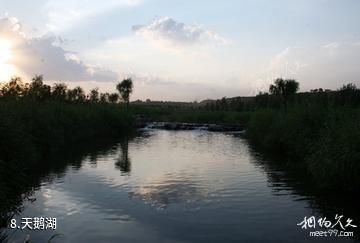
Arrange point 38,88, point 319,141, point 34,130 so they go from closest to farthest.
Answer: point 319,141
point 34,130
point 38,88

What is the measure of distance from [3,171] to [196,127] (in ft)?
214

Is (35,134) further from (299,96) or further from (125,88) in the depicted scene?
(125,88)

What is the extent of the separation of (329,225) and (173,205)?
607cm

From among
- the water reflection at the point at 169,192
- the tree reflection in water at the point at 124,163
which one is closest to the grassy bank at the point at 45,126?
the tree reflection in water at the point at 124,163

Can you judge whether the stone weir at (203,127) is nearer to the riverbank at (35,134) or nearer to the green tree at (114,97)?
the riverbank at (35,134)

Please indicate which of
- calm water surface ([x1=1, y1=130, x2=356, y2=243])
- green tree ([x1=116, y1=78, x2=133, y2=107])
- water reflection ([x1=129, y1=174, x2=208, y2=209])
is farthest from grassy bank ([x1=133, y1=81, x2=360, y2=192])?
green tree ([x1=116, y1=78, x2=133, y2=107])

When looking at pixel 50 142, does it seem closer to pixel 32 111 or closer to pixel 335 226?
pixel 32 111

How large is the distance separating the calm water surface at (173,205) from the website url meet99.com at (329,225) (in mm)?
327

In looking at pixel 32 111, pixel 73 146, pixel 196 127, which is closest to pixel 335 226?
pixel 32 111

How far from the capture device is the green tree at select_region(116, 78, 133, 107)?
365 ft

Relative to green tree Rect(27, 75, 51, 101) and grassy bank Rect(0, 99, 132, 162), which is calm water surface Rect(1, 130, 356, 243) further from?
green tree Rect(27, 75, 51, 101)

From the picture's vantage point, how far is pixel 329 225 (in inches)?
576

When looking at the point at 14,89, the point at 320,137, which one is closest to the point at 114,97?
the point at 14,89

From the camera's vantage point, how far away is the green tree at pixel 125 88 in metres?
111
